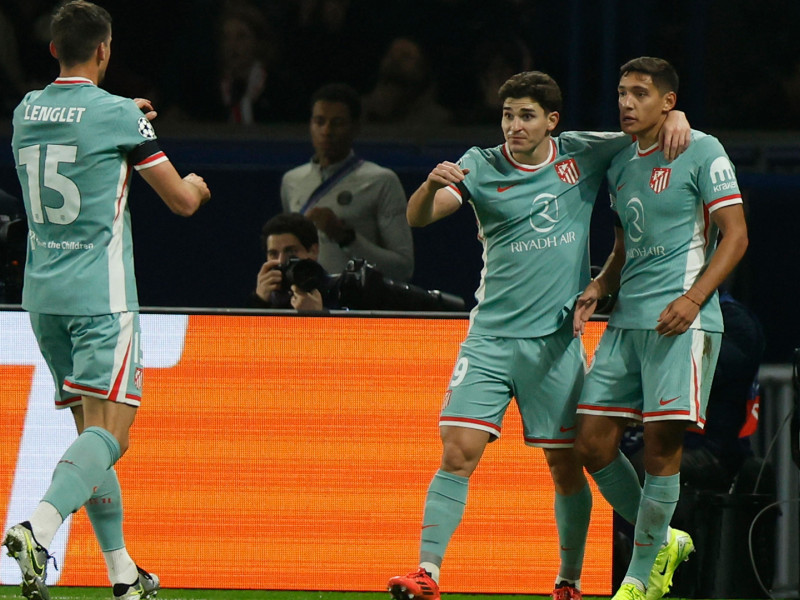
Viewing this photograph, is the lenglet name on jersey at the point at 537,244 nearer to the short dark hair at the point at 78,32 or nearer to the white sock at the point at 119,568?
the short dark hair at the point at 78,32

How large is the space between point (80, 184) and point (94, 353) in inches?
20.4

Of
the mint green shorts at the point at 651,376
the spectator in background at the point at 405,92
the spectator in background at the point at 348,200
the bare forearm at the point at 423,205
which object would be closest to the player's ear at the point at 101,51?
the bare forearm at the point at 423,205

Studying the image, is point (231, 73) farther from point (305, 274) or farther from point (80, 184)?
point (80, 184)

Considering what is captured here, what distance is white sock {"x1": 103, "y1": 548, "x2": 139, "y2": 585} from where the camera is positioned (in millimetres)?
4555

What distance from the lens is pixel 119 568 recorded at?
15.0 ft

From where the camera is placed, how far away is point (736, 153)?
842 centimetres

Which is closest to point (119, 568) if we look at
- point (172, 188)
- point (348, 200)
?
point (172, 188)

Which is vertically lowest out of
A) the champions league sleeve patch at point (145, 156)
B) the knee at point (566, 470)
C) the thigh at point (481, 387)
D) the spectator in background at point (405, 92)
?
the knee at point (566, 470)

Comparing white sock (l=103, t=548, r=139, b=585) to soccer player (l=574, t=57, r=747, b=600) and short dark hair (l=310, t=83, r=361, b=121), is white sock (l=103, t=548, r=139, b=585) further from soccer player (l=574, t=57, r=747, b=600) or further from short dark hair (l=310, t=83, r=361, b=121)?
short dark hair (l=310, t=83, r=361, b=121)

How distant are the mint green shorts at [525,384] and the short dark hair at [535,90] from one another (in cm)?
73

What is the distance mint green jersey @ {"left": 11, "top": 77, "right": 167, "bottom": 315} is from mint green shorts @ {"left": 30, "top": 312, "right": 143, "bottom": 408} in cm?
4

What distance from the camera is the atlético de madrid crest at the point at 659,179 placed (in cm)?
467

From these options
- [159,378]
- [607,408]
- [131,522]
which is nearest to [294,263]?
[159,378]

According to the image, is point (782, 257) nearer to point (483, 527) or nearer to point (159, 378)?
point (483, 527)
